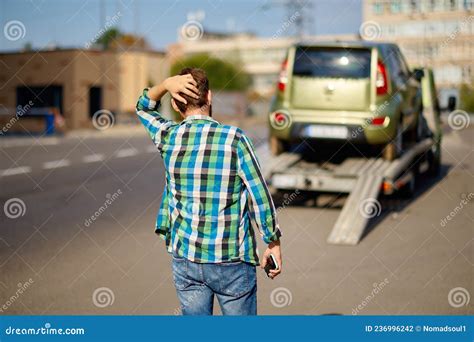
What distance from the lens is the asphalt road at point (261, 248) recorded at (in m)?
5.95

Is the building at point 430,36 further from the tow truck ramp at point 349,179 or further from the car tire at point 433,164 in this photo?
the tow truck ramp at point 349,179

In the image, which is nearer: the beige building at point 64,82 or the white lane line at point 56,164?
the white lane line at point 56,164

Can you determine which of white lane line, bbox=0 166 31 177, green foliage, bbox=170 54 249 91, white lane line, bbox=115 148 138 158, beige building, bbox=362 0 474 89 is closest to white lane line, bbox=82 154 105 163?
white lane line, bbox=115 148 138 158

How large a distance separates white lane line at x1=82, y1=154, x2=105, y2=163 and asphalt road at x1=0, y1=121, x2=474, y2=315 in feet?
17.3

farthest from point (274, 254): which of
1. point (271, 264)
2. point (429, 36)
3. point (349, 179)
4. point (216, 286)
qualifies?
point (429, 36)

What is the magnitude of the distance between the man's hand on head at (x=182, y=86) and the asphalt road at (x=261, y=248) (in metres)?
2.85

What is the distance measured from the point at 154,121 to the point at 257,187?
597mm

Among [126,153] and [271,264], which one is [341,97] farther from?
[126,153]

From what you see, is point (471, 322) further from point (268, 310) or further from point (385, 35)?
point (385, 35)

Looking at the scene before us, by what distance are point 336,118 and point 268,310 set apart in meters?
5.09

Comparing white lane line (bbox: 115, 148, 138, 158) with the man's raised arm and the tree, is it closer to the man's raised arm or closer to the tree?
the man's raised arm

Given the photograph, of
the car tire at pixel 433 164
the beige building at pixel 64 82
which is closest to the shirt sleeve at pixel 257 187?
the car tire at pixel 433 164

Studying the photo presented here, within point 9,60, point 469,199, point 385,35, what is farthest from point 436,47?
point 469,199

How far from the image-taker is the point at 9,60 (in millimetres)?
44094
